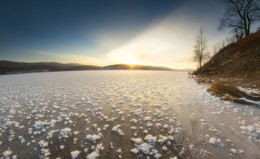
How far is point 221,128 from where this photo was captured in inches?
238

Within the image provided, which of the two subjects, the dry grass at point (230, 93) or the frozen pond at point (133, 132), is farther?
the dry grass at point (230, 93)

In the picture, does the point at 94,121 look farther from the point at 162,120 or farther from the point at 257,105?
the point at 257,105

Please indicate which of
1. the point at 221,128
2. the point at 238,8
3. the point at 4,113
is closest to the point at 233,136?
the point at 221,128

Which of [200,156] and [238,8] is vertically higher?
[238,8]

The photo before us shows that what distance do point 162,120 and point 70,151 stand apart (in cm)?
424

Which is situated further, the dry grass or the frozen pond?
the dry grass

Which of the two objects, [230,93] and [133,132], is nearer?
[133,132]

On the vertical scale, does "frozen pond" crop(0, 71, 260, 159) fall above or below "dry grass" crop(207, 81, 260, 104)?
below

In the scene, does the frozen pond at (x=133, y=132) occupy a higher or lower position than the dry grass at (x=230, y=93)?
lower

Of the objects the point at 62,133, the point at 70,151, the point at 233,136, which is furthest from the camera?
the point at 62,133

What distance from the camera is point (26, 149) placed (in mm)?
4797

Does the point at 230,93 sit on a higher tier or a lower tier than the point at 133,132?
higher

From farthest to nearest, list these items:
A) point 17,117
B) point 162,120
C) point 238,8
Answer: point 238,8 → point 17,117 → point 162,120

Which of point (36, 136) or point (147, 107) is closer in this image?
point (36, 136)
